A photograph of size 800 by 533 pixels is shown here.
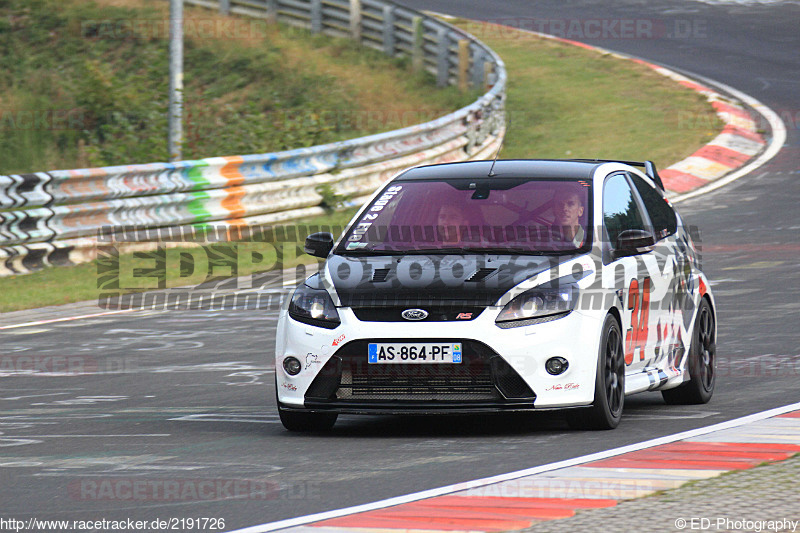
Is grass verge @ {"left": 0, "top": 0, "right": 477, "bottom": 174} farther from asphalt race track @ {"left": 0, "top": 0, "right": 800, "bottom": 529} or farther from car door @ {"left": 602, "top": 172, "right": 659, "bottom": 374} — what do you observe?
car door @ {"left": 602, "top": 172, "right": 659, "bottom": 374}

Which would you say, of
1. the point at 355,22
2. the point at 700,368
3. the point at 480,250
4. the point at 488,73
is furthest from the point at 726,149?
the point at 480,250

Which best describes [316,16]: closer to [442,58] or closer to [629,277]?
[442,58]

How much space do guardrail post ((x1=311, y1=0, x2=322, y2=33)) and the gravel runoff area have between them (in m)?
26.9

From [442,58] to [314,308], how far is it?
21.3 metres

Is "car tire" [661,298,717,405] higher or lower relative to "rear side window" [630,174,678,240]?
lower

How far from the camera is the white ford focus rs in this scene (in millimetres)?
7484

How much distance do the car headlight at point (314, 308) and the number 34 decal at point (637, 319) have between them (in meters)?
1.76

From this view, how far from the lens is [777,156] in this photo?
22375mm

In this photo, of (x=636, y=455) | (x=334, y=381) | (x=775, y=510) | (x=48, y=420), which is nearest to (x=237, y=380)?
(x=48, y=420)

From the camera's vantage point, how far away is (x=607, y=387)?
7809 millimetres

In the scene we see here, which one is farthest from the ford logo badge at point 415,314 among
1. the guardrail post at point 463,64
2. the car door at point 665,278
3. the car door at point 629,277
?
the guardrail post at point 463,64

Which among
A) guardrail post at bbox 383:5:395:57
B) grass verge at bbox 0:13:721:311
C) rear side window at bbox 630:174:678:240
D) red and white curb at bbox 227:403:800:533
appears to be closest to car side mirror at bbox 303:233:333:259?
rear side window at bbox 630:174:678:240

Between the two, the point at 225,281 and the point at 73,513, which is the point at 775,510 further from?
the point at 225,281

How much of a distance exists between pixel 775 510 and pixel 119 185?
12.2 meters
